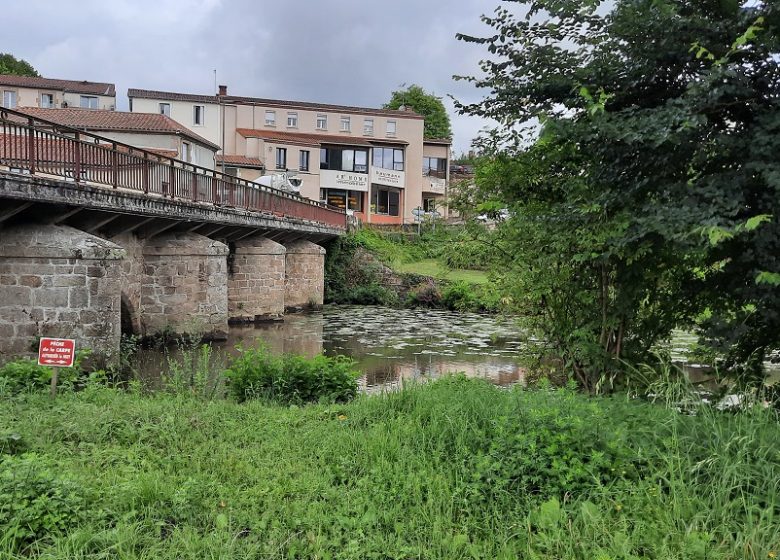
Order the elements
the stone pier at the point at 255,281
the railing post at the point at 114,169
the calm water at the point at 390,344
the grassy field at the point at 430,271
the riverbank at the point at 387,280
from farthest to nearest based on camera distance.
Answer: the grassy field at the point at 430,271 < the riverbank at the point at 387,280 < the stone pier at the point at 255,281 < the calm water at the point at 390,344 < the railing post at the point at 114,169

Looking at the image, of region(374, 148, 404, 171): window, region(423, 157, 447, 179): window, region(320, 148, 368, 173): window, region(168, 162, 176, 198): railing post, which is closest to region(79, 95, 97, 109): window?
region(320, 148, 368, 173): window

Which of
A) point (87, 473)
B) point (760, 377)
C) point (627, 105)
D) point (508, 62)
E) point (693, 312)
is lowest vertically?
point (87, 473)

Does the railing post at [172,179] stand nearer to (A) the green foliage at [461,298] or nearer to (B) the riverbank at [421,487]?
(B) the riverbank at [421,487]

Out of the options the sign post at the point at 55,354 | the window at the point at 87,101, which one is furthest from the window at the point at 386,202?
the sign post at the point at 55,354

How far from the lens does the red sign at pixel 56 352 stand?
6.93 meters

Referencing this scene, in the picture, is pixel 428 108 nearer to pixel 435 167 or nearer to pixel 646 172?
pixel 435 167

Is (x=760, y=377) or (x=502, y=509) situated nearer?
(x=502, y=509)

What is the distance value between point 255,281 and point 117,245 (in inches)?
442

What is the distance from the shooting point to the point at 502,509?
4.13 meters

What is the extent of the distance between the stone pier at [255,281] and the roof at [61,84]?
3590 cm

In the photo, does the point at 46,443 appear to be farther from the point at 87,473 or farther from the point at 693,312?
the point at 693,312

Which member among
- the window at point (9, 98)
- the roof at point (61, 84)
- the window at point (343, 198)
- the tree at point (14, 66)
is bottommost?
the window at point (343, 198)

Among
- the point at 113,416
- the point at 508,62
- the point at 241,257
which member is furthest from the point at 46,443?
the point at 241,257

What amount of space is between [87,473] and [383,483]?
2149 mm
